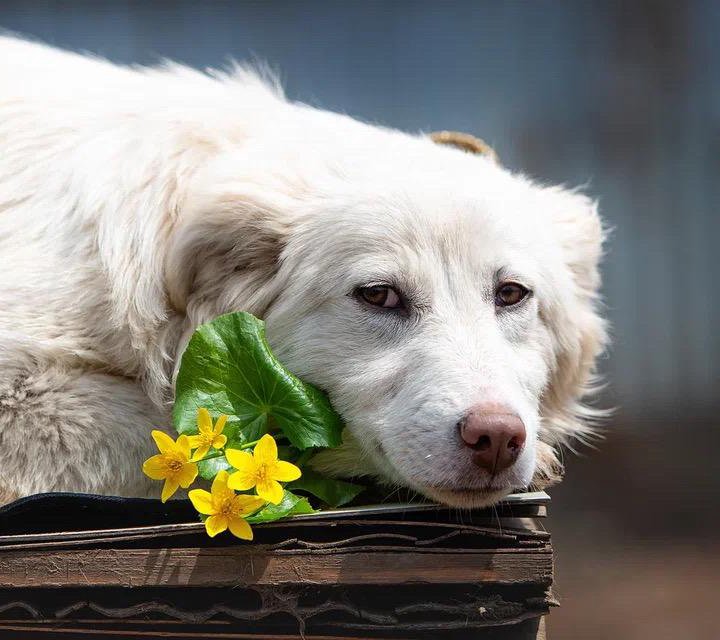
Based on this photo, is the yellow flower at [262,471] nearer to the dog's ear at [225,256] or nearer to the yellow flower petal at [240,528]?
the yellow flower petal at [240,528]

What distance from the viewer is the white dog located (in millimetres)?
2279

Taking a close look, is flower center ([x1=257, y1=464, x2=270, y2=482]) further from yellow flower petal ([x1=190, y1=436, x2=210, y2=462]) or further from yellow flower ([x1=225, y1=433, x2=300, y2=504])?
yellow flower petal ([x1=190, y1=436, x2=210, y2=462])

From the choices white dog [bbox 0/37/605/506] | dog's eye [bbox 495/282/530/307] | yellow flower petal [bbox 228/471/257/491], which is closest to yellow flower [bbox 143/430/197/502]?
yellow flower petal [bbox 228/471/257/491]

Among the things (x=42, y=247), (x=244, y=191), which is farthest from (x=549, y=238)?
(x=42, y=247)

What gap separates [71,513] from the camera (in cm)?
193

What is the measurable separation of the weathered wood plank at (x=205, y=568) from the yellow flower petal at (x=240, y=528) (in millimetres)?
33

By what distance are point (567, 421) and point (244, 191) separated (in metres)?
1.26

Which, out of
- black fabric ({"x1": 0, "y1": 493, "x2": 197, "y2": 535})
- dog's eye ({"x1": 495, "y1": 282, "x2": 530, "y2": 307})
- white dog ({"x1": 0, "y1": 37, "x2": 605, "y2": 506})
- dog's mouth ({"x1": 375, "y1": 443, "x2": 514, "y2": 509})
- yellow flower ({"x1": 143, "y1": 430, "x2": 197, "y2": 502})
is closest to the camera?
black fabric ({"x1": 0, "y1": 493, "x2": 197, "y2": 535})

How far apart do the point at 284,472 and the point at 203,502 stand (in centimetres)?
20

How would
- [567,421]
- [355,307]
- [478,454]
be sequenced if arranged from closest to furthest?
[478,454], [355,307], [567,421]

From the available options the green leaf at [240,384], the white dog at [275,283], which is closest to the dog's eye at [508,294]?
the white dog at [275,283]

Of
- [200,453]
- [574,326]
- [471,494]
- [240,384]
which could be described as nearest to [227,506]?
[200,453]

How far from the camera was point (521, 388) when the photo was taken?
2400mm

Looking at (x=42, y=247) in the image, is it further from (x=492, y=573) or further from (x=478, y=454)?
(x=492, y=573)
